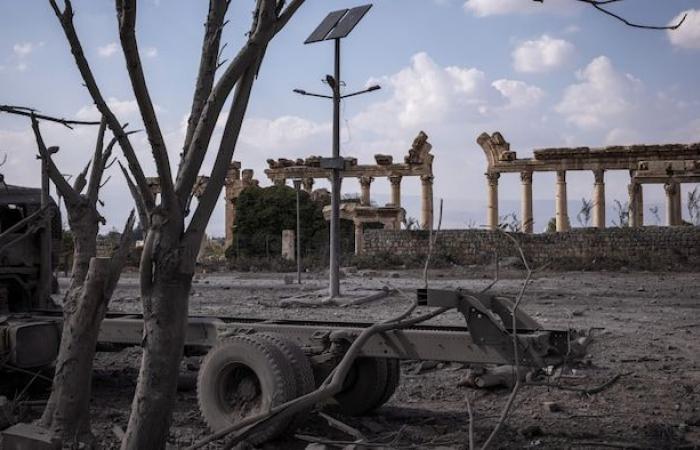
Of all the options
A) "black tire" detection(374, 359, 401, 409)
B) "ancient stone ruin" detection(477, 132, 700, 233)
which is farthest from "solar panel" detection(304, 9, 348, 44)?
"ancient stone ruin" detection(477, 132, 700, 233)

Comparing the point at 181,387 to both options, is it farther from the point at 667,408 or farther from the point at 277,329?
the point at 667,408

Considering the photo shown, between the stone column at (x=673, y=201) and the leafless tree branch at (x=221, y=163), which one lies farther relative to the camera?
the stone column at (x=673, y=201)

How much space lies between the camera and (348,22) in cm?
1659

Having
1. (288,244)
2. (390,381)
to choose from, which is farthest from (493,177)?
(390,381)

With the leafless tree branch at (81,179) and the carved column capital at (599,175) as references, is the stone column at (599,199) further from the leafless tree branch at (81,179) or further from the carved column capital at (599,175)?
the leafless tree branch at (81,179)

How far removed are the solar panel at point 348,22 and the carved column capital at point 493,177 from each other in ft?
77.5

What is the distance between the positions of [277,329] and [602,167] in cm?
3476

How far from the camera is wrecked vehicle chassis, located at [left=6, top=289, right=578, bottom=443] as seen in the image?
488 centimetres

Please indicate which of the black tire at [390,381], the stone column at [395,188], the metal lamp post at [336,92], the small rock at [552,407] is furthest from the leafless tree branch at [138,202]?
the stone column at [395,188]

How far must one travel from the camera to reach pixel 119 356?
8.73 metres

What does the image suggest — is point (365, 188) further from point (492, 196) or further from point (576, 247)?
point (576, 247)

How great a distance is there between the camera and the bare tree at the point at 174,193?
11.5 ft

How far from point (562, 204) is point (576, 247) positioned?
26.1 feet

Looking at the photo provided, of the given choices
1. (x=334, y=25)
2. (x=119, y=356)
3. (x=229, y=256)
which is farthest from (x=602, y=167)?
(x=119, y=356)
